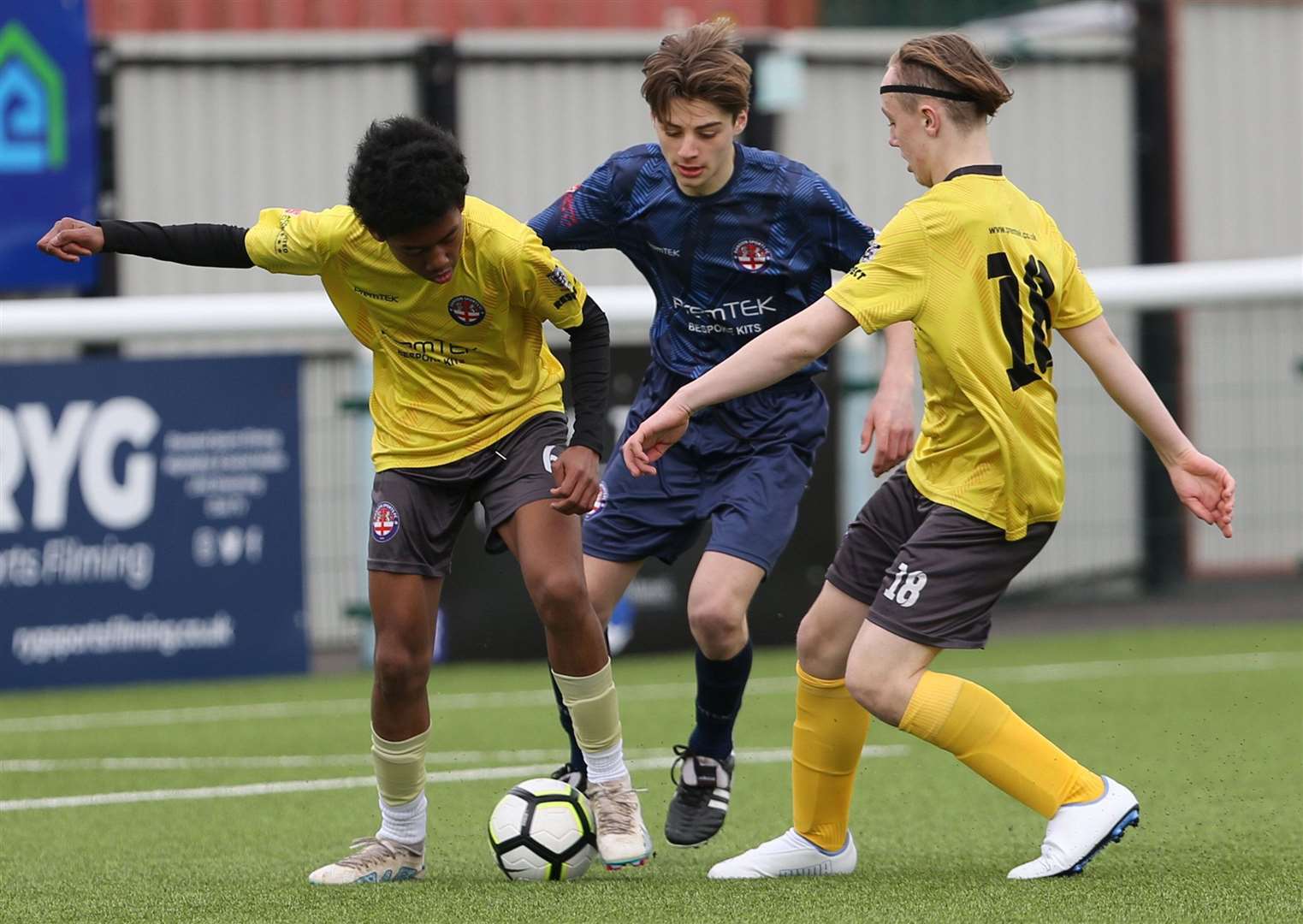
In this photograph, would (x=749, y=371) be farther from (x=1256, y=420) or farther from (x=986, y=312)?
(x=1256, y=420)

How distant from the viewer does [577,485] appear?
15.2 feet

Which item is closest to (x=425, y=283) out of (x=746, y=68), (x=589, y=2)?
(x=746, y=68)

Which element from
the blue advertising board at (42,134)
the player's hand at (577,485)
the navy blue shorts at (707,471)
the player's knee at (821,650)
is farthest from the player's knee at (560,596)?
the blue advertising board at (42,134)

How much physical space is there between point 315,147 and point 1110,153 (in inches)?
207

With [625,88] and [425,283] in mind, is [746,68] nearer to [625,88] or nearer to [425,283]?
[425,283]

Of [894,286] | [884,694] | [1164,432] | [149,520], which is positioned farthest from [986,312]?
[149,520]

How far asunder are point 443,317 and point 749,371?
2.93ft

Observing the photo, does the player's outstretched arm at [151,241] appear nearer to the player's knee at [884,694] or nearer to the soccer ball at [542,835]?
the soccer ball at [542,835]

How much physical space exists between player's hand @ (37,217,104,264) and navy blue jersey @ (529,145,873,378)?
1204 mm

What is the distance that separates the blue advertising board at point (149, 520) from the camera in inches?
363

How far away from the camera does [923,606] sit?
440 cm

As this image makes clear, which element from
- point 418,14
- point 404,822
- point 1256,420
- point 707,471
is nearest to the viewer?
point 404,822

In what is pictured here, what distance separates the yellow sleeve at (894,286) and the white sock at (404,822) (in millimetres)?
1610

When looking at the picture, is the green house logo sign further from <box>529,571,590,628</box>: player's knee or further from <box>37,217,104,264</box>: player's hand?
<box>529,571,590,628</box>: player's knee
